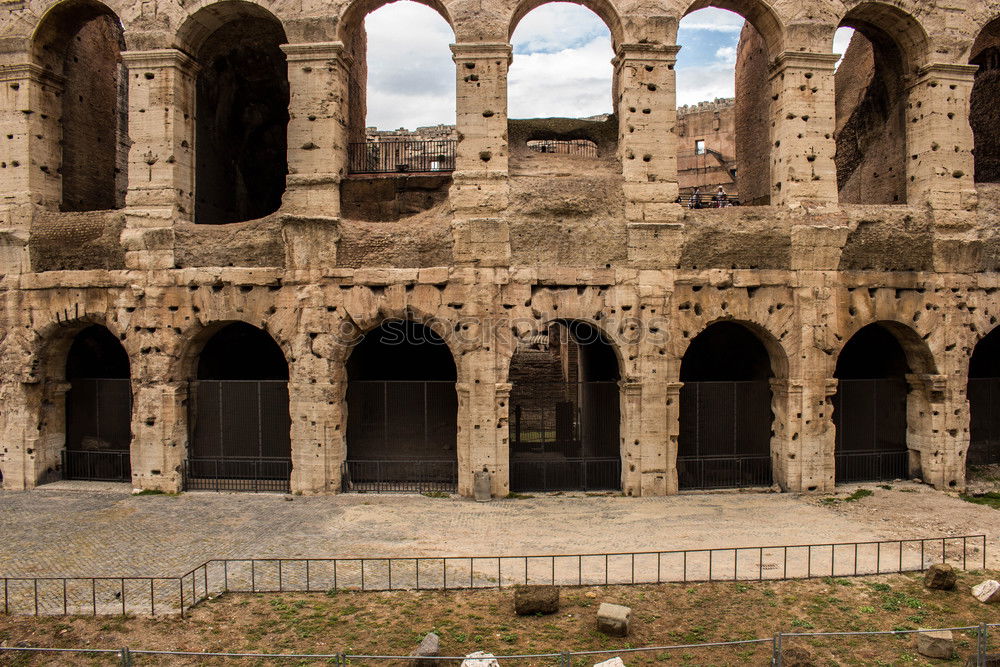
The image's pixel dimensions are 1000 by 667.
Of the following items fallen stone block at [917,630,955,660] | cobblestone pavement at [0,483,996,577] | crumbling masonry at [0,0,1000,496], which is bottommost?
fallen stone block at [917,630,955,660]

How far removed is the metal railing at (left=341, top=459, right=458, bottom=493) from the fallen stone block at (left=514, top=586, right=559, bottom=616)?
5.30m

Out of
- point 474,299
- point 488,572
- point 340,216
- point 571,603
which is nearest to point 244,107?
point 340,216

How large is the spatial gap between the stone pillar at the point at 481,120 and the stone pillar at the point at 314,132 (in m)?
2.49

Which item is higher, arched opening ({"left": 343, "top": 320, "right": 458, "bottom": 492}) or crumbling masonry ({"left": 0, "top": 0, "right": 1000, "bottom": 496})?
crumbling masonry ({"left": 0, "top": 0, "right": 1000, "bottom": 496})

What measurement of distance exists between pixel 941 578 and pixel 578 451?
317 inches

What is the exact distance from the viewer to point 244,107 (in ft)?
59.9

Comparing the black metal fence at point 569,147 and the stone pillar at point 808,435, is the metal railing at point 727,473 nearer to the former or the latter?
the stone pillar at point 808,435

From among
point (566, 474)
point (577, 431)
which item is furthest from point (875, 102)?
point (566, 474)

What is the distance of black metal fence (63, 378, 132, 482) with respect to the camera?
1455 centimetres

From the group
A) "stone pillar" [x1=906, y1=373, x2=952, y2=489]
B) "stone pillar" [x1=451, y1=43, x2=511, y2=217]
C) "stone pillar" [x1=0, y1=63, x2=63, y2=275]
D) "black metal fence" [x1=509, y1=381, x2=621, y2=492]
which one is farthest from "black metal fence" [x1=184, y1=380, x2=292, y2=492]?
"stone pillar" [x1=906, y1=373, x2=952, y2=489]

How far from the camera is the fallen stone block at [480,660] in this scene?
263 inches

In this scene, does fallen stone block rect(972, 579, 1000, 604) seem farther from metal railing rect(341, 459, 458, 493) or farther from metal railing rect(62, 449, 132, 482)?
metal railing rect(62, 449, 132, 482)

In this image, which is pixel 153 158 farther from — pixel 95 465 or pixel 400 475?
pixel 400 475

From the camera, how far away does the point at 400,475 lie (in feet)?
46.8
